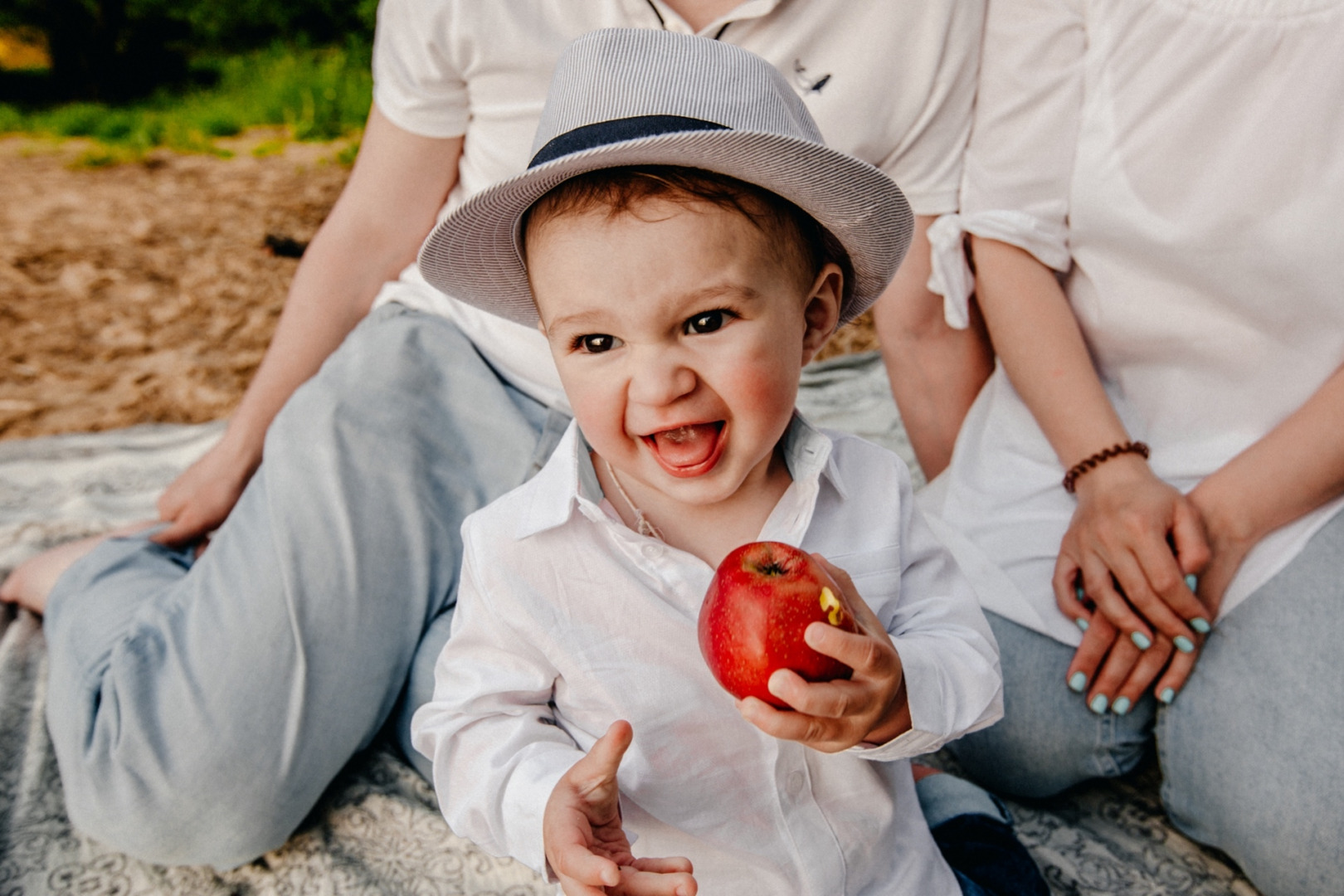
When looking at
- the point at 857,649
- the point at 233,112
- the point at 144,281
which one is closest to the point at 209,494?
the point at 857,649

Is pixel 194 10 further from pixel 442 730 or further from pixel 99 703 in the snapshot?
pixel 442 730

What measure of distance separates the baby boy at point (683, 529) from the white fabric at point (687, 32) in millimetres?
548

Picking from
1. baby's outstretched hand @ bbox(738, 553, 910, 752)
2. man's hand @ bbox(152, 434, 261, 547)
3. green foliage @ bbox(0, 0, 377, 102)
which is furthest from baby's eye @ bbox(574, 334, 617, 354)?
green foliage @ bbox(0, 0, 377, 102)

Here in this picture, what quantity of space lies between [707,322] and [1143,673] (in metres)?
1.13

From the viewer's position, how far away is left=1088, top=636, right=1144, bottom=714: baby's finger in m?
1.70

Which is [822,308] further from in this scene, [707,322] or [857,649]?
[857,649]

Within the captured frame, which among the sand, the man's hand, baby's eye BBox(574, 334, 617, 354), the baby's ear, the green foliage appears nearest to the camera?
baby's eye BBox(574, 334, 617, 354)

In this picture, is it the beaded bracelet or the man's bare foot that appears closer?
the beaded bracelet

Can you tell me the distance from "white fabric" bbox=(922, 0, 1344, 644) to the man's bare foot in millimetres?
1931

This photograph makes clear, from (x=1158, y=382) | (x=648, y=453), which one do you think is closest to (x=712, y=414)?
(x=648, y=453)

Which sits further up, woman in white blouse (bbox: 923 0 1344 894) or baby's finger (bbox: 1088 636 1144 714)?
woman in white blouse (bbox: 923 0 1344 894)

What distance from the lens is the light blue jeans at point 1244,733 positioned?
1.52m

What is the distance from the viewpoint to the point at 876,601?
1.29 metres

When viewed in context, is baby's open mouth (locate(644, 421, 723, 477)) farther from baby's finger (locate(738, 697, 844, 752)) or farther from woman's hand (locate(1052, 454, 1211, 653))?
woman's hand (locate(1052, 454, 1211, 653))
